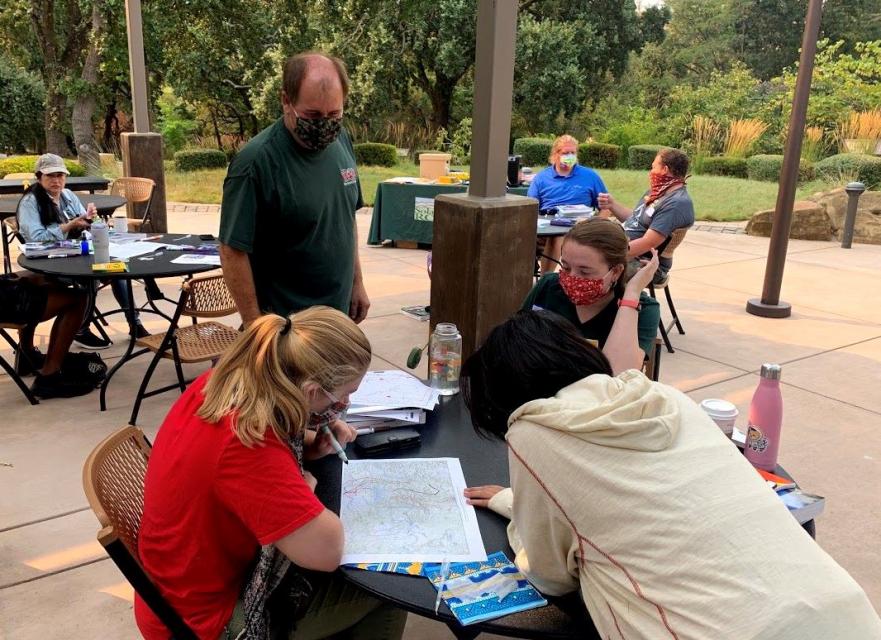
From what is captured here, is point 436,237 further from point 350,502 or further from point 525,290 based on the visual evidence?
point 350,502

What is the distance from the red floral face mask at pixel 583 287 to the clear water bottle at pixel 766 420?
876 mm

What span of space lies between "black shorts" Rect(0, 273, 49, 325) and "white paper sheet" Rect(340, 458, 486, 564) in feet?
10.6

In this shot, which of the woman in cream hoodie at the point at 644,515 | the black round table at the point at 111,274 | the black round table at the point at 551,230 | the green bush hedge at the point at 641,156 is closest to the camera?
the woman in cream hoodie at the point at 644,515

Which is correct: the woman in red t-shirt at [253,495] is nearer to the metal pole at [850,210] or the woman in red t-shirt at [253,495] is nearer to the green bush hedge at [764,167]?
the metal pole at [850,210]

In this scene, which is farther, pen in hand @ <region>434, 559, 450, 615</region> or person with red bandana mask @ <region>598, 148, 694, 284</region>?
person with red bandana mask @ <region>598, 148, 694, 284</region>

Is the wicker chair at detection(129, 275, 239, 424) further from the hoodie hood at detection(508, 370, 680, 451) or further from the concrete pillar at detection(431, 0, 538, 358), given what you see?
the hoodie hood at detection(508, 370, 680, 451)

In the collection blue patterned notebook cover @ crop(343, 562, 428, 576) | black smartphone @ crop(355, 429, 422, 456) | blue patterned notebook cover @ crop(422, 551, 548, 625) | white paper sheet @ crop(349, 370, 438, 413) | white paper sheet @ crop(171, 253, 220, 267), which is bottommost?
blue patterned notebook cover @ crop(422, 551, 548, 625)

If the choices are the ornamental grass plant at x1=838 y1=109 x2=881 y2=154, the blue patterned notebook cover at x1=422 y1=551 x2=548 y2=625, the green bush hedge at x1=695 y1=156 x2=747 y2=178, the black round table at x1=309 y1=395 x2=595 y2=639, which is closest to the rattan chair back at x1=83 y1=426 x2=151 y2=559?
the black round table at x1=309 y1=395 x2=595 y2=639

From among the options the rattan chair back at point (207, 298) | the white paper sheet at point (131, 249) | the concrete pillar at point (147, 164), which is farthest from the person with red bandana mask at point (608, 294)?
the concrete pillar at point (147, 164)

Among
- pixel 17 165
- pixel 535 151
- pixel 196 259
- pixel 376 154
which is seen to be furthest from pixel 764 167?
pixel 17 165

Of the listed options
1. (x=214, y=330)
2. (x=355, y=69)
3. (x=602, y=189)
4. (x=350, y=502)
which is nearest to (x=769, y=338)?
(x=602, y=189)

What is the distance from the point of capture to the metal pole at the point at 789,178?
20.3 feet

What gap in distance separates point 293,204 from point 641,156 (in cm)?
1647

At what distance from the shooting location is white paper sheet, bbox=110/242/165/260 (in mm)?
4602
